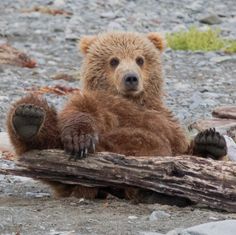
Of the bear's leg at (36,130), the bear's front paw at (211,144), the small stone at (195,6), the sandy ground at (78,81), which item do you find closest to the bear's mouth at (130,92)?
the bear's front paw at (211,144)

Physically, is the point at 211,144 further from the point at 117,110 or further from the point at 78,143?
the point at 78,143

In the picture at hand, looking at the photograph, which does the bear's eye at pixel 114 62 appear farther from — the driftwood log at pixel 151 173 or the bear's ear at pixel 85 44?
the driftwood log at pixel 151 173

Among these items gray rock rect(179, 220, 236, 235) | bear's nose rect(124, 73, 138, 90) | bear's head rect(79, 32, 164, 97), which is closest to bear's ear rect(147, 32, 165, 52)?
bear's head rect(79, 32, 164, 97)

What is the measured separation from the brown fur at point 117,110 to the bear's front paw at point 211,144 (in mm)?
234

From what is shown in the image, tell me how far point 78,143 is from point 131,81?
1.08 m

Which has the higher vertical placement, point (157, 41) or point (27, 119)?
point (157, 41)

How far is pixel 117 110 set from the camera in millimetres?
7023

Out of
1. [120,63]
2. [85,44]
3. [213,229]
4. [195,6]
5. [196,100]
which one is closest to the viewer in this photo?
[213,229]

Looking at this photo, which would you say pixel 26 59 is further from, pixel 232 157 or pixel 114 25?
pixel 232 157

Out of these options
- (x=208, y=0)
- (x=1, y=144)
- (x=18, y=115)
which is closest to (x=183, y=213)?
(x=18, y=115)

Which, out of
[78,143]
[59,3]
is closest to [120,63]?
[78,143]

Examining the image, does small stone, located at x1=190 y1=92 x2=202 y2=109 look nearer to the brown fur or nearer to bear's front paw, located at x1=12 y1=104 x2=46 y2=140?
the brown fur

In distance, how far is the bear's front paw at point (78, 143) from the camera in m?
6.45

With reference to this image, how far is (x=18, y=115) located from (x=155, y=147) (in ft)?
3.43
